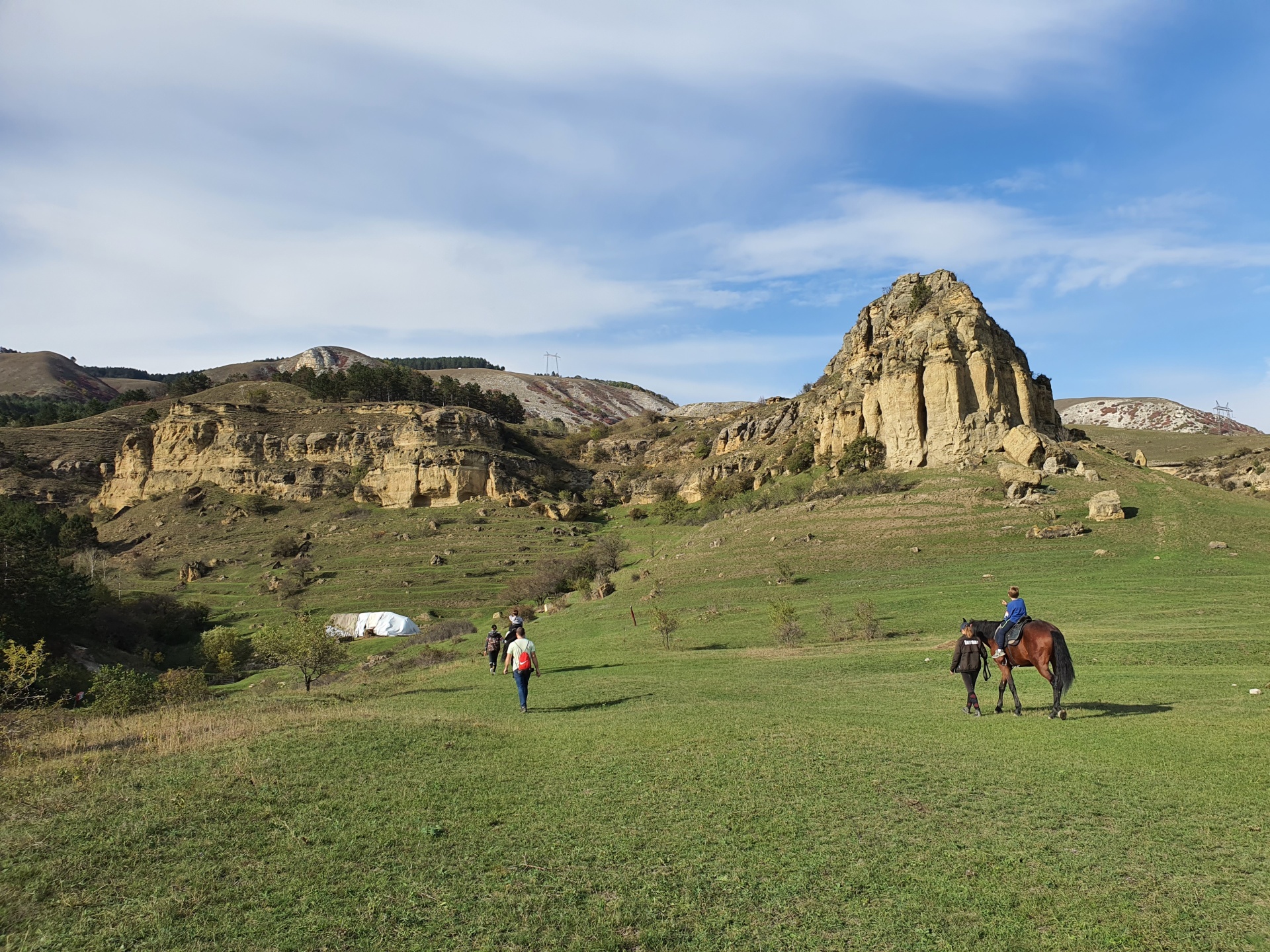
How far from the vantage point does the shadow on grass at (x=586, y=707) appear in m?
15.4

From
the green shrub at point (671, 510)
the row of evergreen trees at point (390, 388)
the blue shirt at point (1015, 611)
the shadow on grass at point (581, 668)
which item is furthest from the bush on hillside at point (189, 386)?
the blue shirt at point (1015, 611)

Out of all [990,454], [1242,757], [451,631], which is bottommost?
[451,631]

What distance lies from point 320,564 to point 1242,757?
238 ft

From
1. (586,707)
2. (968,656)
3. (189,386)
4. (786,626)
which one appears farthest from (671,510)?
(189,386)

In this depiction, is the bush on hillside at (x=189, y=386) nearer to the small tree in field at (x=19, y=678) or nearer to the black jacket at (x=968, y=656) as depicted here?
the small tree in field at (x=19, y=678)

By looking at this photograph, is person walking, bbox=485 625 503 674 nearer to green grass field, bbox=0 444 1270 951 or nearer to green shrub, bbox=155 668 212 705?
green grass field, bbox=0 444 1270 951

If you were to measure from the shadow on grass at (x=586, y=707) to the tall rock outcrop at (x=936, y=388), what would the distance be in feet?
147

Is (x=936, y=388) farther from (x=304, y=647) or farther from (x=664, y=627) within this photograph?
(x=304, y=647)

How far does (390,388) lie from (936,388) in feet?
315

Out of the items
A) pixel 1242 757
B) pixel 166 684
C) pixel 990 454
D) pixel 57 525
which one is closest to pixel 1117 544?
pixel 990 454

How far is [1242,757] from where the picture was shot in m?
9.84

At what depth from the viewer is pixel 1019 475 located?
4747 cm

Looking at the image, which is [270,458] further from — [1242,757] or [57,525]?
[1242,757]

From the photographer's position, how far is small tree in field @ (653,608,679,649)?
95.8ft
